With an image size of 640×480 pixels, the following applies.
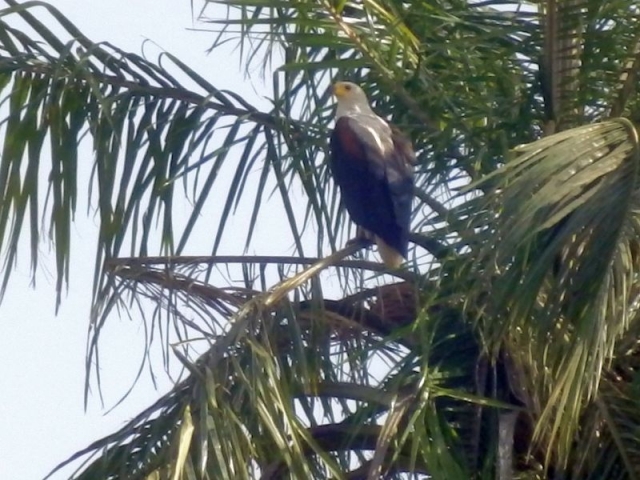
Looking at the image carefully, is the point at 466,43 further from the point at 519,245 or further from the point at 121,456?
the point at 121,456

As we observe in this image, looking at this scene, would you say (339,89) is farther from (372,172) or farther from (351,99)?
(372,172)

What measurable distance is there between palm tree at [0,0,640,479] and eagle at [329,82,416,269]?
73 millimetres

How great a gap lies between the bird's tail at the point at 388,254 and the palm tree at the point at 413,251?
0.11 m

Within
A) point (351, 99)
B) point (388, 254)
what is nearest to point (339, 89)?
point (351, 99)

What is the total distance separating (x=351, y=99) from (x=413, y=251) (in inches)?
34.3

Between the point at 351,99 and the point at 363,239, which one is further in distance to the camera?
the point at 351,99

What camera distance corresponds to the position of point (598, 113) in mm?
3875

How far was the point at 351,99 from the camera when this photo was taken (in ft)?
15.6

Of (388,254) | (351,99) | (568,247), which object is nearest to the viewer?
(568,247)

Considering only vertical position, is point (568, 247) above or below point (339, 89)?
below

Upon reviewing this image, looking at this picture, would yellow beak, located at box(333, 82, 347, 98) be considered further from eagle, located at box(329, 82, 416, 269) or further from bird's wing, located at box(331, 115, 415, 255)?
bird's wing, located at box(331, 115, 415, 255)

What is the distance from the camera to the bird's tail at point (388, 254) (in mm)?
4285

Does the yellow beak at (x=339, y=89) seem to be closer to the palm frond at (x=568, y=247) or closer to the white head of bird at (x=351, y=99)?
the white head of bird at (x=351, y=99)

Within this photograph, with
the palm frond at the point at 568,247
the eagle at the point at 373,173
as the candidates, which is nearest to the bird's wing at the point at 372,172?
the eagle at the point at 373,173
